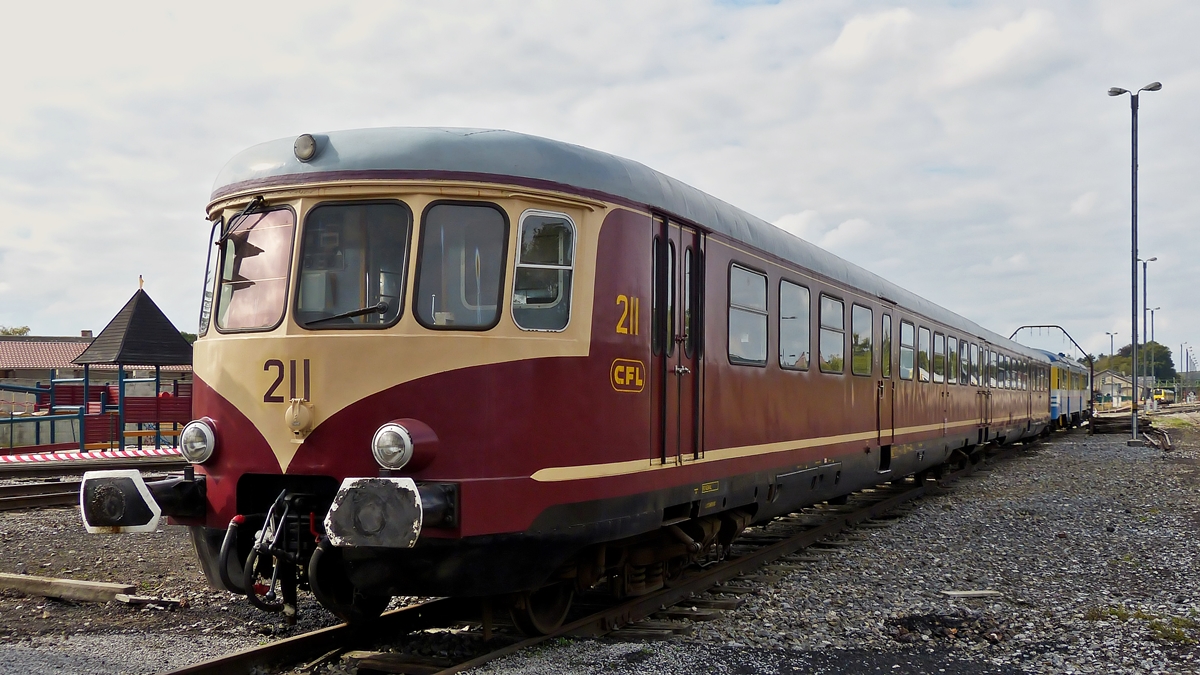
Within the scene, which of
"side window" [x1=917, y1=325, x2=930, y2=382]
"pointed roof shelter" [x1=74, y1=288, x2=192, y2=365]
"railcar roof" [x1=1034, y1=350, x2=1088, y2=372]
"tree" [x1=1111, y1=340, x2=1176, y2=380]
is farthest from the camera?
"tree" [x1=1111, y1=340, x2=1176, y2=380]

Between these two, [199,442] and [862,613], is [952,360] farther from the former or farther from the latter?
[199,442]

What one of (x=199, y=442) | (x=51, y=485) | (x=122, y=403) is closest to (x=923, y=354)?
(x=199, y=442)

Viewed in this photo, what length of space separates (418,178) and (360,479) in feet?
5.87

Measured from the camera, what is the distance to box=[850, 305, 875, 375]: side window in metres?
11.4

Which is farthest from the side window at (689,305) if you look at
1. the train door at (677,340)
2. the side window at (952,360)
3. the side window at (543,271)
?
the side window at (952,360)

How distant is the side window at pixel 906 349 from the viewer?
13648 millimetres

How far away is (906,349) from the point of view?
14.0m

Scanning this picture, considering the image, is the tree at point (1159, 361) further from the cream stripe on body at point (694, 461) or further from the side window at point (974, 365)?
the cream stripe on body at point (694, 461)

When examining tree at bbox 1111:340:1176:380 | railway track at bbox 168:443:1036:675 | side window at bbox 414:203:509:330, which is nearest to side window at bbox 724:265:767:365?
railway track at bbox 168:443:1036:675

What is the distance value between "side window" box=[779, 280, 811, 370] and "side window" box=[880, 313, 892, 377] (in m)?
3.10

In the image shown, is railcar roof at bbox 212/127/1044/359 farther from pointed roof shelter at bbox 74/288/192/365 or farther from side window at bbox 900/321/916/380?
pointed roof shelter at bbox 74/288/192/365

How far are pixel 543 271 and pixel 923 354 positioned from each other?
10579 mm

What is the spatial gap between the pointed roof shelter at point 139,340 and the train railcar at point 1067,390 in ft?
87.1

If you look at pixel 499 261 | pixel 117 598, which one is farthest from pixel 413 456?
pixel 117 598
